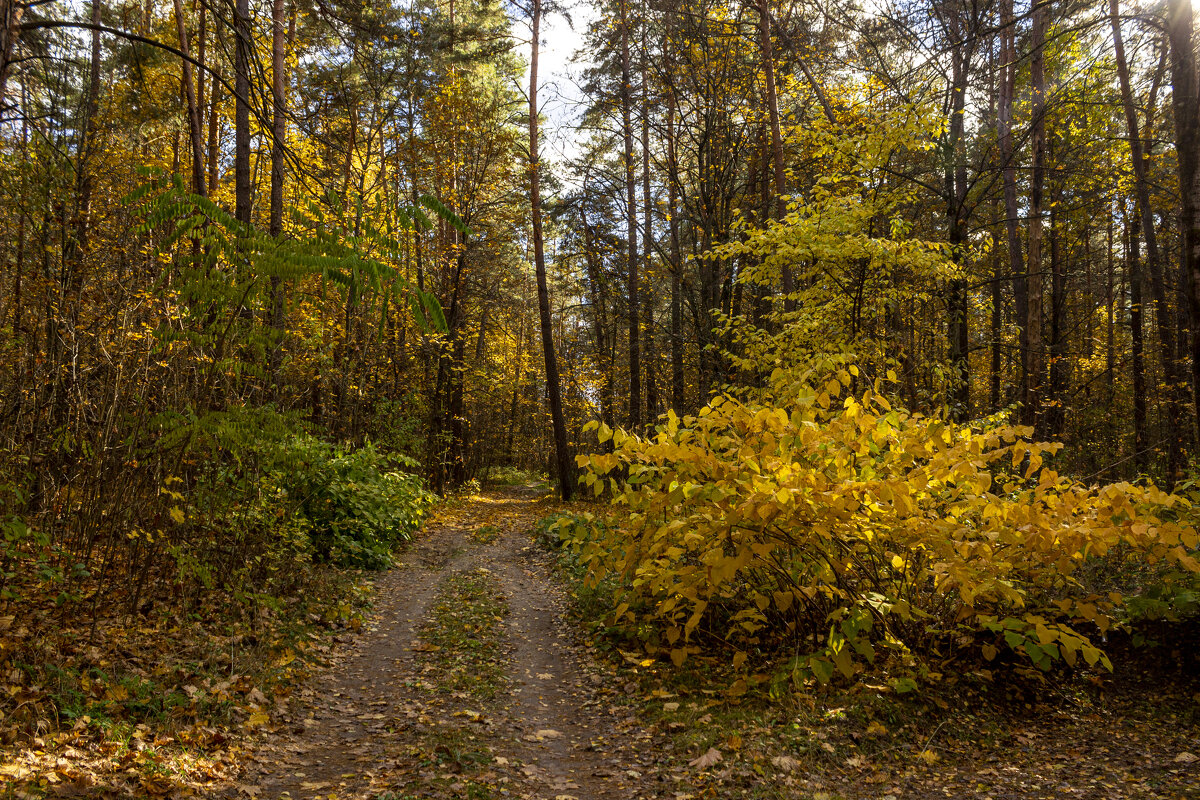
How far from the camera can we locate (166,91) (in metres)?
15.3

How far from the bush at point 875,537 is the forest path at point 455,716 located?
3.32 ft

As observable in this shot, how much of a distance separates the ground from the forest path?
0.02 metres

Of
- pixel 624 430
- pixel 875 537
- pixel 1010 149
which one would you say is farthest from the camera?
pixel 1010 149

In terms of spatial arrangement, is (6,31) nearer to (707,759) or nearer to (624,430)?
(707,759)

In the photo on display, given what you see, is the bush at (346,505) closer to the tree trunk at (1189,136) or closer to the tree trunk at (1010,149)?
the tree trunk at (1189,136)

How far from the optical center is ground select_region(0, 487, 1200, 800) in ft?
11.3

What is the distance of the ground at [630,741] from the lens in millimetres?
3436

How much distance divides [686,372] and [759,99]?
20.1 feet

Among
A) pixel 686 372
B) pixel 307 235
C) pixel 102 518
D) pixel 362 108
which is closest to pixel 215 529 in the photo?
pixel 102 518

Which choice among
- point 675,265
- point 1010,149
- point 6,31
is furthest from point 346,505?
point 1010,149

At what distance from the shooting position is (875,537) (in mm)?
4852

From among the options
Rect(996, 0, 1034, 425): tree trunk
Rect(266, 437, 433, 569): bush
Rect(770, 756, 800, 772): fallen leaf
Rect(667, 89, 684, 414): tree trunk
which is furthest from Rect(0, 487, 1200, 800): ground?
Rect(667, 89, 684, 414): tree trunk

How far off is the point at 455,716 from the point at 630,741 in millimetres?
1231

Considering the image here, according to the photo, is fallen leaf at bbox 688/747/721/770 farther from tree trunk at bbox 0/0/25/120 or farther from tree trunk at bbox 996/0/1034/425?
tree trunk at bbox 996/0/1034/425
